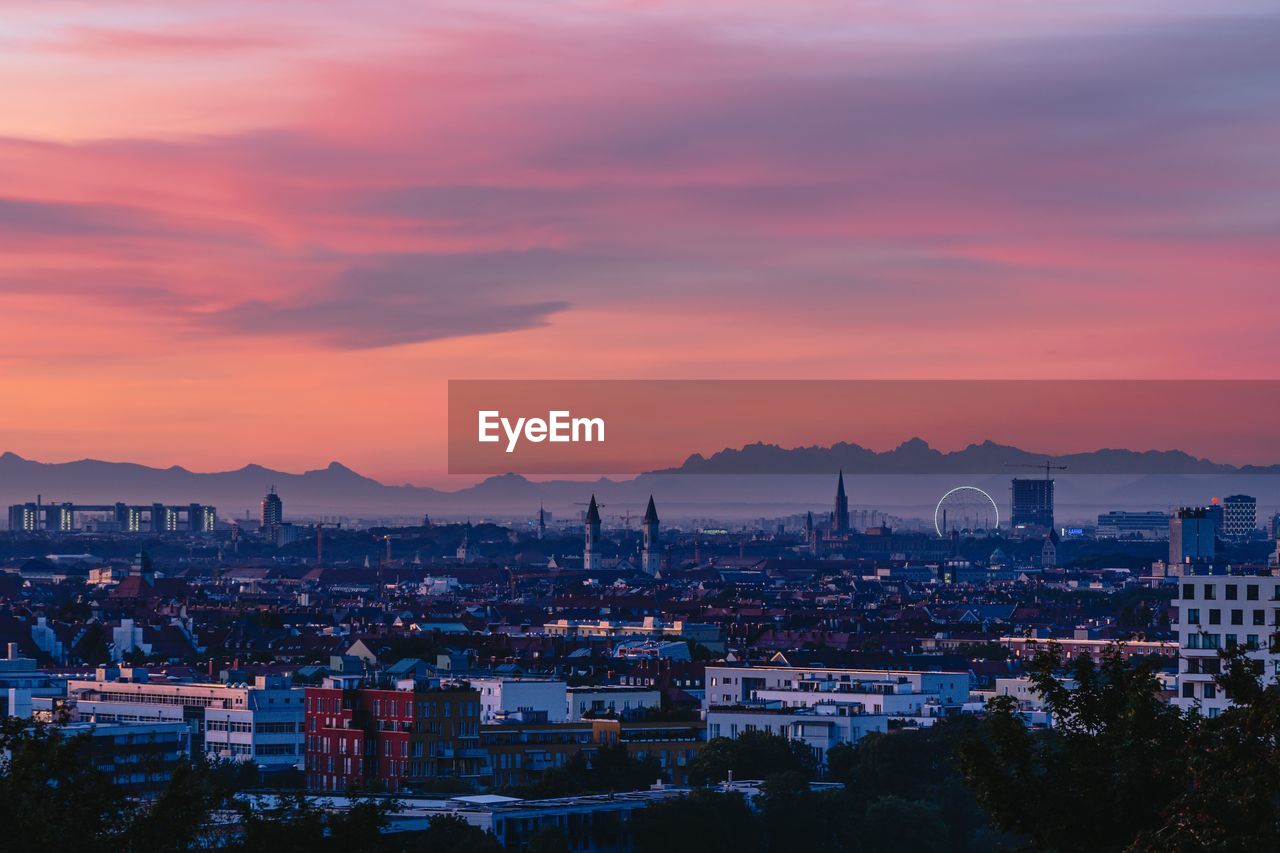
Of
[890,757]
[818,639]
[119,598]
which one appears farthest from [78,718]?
[119,598]

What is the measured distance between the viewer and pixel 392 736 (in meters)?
71.2

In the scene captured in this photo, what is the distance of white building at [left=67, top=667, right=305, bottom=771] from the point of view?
2970 inches

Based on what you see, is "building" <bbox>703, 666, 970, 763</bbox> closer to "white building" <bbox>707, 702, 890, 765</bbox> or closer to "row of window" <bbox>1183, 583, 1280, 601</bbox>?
"white building" <bbox>707, 702, 890, 765</bbox>

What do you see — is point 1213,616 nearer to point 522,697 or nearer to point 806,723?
point 806,723

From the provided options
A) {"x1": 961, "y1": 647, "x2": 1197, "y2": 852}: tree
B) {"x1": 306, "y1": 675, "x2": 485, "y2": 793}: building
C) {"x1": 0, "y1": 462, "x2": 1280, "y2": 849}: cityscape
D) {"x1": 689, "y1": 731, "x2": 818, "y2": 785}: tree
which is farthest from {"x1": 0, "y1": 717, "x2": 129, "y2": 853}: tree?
{"x1": 689, "y1": 731, "x2": 818, "y2": 785}: tree

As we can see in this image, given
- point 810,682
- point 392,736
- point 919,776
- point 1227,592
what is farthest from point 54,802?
point 810,682

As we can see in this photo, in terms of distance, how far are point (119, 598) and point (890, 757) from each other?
118073 millimetres

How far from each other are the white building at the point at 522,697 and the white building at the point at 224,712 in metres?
7.38

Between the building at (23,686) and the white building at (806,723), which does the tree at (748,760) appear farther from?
the building at (23,686)

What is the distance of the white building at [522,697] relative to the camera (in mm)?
84625

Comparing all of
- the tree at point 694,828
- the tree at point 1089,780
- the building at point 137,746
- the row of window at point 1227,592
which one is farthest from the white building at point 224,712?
the tree at point 1089,780

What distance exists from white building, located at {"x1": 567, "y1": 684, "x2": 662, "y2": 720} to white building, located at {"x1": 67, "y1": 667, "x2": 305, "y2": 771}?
32.7 feet

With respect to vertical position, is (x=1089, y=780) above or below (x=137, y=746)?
above

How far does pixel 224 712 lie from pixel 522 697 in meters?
11.3
